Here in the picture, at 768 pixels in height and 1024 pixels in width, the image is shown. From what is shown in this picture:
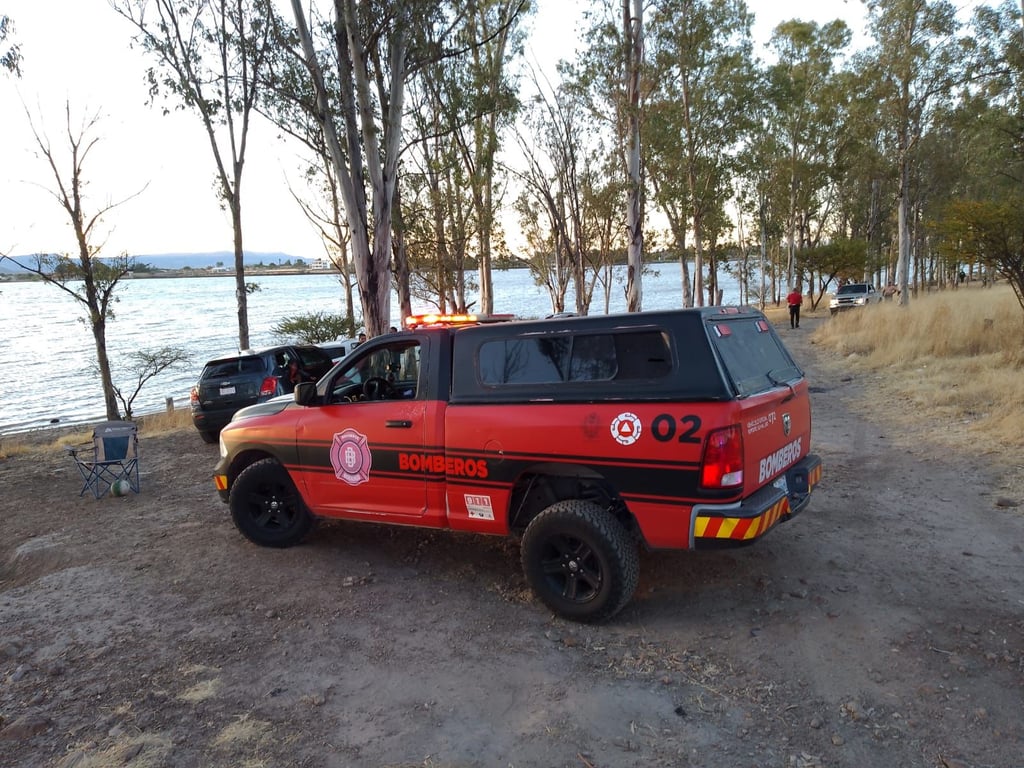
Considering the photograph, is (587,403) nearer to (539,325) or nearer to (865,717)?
(539,325)

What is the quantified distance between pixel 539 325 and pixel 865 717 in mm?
2717

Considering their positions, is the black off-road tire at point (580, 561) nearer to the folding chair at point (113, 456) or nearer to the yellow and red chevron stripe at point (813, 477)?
the yellow and red chevron stripe at point (813, 477)

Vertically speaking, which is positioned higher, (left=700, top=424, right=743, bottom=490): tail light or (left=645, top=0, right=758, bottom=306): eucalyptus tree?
(left=645, top=0, right=758, bottom=306): eucalyptus tree

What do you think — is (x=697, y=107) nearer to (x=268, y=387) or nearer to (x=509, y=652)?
(x=268, y=387)

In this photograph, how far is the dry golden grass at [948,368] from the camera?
8.04 meters

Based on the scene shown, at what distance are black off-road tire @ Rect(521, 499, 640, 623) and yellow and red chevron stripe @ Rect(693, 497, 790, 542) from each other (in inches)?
18.5

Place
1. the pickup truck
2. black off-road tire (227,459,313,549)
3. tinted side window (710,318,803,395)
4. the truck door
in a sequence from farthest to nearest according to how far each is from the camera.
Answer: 1. black off-road tire (227,459,313,549)
2. the truck door
3. tinted side window (710,318,803,395)
4. the pickup truck

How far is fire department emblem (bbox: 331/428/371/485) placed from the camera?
5.05 metres

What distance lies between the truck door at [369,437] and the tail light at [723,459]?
195 cm

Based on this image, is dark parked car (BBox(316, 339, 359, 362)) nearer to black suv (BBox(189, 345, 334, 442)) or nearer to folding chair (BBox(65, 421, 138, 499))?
black suv (BBox(189, 345, 334, 442))

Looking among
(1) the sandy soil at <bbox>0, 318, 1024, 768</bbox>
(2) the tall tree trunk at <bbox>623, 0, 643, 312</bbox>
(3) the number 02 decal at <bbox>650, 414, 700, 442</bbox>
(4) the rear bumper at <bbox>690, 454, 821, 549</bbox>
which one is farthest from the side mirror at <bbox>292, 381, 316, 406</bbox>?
(2) the tall tree trunk at <bbox>623, 0, 643, 312</bbox>

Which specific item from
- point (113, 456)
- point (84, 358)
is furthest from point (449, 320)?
point (84, 358)

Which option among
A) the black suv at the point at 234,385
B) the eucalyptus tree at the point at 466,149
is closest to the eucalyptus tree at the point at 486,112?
the eucalyptus tree at the point at 466,149

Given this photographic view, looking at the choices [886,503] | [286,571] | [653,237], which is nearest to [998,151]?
[653,237]
